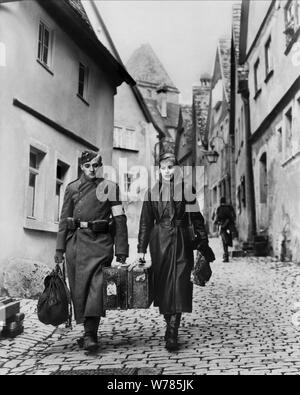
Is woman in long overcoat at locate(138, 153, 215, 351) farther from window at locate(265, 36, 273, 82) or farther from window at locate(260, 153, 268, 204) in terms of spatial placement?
window at locate(265, 36, 273, 82)

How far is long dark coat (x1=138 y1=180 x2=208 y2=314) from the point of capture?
3482 mm

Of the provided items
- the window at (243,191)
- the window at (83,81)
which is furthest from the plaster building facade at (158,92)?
the window at (243,191)

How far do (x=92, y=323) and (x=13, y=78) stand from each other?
2.26m

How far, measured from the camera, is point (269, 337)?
11.1 feet

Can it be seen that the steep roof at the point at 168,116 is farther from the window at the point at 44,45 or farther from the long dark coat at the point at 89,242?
the long dark coat at the point at 89,242

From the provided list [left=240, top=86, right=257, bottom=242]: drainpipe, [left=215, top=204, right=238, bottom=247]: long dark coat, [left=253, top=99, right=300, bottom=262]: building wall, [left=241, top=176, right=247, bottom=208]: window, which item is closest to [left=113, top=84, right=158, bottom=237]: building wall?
[left=215, top=204, right=238, bottom=247]: long dark coat

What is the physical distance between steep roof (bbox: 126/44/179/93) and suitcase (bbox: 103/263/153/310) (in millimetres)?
1700

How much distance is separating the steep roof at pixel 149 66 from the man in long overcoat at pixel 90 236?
1115mm

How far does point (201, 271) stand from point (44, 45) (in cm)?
264

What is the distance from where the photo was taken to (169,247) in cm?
357

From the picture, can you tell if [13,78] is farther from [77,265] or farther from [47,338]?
[47,338]

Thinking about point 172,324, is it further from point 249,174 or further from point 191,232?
point 249,174

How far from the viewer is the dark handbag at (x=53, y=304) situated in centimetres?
331

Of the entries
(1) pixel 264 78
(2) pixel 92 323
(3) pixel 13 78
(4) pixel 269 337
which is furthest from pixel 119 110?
(4) pixel 269 337
